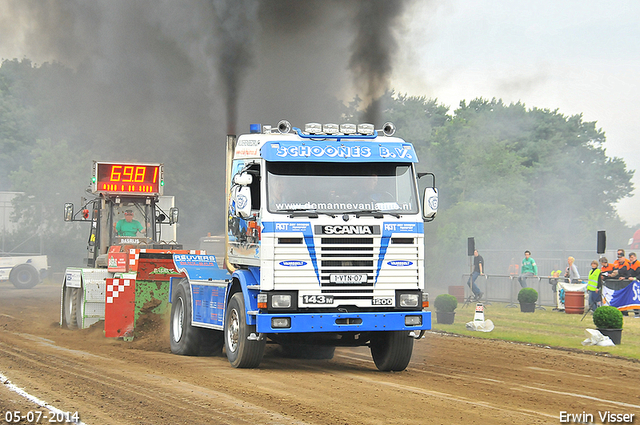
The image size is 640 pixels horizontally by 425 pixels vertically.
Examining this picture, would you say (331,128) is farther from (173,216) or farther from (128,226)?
(128,226)

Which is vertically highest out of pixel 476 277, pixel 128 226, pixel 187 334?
pixel 128 226

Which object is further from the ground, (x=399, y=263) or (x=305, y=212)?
(x=305, y=212)

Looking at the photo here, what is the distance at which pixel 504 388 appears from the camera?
986cm

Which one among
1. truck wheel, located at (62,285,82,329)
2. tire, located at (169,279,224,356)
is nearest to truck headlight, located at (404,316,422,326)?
tire, located at (169,279,224,356)

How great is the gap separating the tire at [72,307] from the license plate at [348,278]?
330 inches

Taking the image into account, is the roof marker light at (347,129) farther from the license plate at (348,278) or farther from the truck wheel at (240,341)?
the truck wheel at (240,341)

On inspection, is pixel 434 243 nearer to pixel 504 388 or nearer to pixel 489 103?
pixel 489 103

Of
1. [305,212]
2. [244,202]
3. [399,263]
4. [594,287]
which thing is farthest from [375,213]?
[594,287]

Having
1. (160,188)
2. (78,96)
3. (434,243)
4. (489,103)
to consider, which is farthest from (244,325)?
(489,103)

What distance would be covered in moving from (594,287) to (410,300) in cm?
1303

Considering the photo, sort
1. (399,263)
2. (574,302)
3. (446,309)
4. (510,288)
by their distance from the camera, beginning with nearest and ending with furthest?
(399,263)
(446,309)
(574,302)
(510,288)

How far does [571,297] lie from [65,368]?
16977 mm

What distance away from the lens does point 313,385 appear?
965 cm

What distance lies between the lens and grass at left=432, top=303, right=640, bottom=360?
51.0ft
